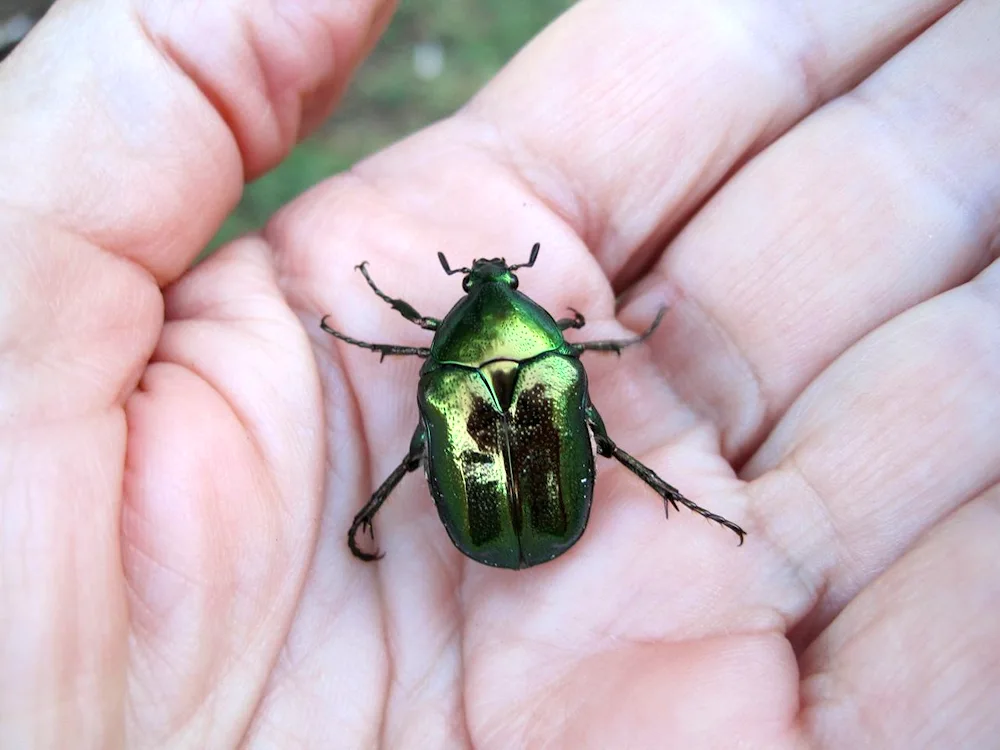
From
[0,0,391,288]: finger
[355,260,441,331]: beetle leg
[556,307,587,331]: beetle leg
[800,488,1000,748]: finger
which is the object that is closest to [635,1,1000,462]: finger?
[556,307,587,331]: beetle leg

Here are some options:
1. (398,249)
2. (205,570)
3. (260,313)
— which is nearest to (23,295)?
(260,313)

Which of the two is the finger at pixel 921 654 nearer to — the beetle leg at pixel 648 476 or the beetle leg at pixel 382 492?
the beetle leg at pixel 648 476

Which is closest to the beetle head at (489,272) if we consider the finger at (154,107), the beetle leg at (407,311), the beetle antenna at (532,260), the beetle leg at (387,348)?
the beetle antenna at (532,260)

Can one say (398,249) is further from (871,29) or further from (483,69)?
(483,69)

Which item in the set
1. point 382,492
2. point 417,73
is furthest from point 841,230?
point 417,73

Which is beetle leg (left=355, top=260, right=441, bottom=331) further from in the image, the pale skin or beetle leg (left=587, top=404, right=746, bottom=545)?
beetle leg (left=587, top=404, right=746, bottom=545)
